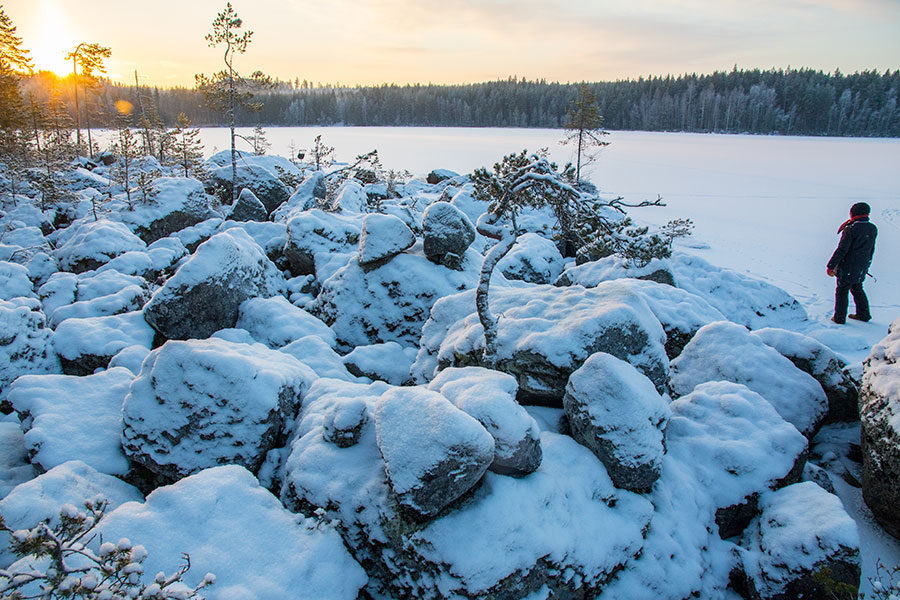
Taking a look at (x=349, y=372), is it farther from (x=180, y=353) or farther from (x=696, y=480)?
(x=696, y=480)

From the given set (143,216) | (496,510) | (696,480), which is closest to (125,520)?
(496,510)

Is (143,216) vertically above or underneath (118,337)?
above

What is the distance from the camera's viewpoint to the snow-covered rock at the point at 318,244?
10.5m

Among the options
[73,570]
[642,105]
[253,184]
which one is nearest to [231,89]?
[253,184]

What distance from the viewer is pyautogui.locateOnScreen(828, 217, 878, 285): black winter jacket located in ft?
30.9

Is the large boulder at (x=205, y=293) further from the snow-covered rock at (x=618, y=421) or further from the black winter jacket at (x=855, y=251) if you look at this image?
the black winter jacket at (x=855, y=251)

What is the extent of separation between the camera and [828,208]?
24.8 metres

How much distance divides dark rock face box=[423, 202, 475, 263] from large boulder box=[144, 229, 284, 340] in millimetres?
3392

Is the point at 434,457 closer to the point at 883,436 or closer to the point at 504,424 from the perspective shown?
the point at 504,424

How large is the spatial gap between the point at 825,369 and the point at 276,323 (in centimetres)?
820

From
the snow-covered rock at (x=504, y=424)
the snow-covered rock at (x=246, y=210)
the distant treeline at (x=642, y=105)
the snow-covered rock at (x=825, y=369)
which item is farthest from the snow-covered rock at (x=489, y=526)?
the distant treeline at (x=642, y=105)

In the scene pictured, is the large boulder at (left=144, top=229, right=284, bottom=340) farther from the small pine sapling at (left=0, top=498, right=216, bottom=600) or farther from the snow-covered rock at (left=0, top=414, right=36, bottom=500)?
the small pine sapling at (left=0, top=498, right=216, bottom=600)

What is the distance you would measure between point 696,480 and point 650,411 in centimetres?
101

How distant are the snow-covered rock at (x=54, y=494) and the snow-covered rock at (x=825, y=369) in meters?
8.06
